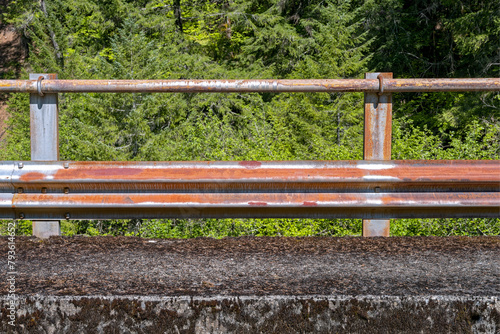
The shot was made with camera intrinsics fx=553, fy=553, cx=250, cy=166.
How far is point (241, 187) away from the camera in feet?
11.0

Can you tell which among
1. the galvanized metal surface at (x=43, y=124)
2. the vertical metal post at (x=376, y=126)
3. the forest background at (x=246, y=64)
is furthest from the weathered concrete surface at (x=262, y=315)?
the forest background at (x=246, y=64)

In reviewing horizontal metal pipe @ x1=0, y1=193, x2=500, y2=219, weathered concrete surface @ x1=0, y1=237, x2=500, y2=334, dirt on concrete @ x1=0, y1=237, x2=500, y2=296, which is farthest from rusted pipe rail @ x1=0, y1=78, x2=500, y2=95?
weathered concrete surface @ x1=0, y1=237, x2=500, y2=334

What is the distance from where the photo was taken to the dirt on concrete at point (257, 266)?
7.32 feet

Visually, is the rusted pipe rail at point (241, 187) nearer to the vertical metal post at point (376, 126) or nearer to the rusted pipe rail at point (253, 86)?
the vertical metal post at point (376, 126)

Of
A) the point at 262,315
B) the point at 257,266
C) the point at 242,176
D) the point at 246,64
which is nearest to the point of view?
the point at 262,315

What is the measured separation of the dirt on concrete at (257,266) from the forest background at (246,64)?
2.68 m

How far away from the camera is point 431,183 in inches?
132

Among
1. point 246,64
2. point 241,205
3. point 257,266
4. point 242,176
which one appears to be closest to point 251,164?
point 242,176

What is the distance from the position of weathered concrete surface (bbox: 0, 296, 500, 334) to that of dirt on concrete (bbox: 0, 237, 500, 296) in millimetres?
64

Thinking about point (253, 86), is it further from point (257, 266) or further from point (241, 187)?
point (257, 266)

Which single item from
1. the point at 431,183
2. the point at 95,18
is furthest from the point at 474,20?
the point at 431,183

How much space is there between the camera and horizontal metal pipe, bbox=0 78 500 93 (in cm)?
342

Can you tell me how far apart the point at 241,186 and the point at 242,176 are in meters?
0.07

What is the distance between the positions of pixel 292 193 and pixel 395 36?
61.7 feet
